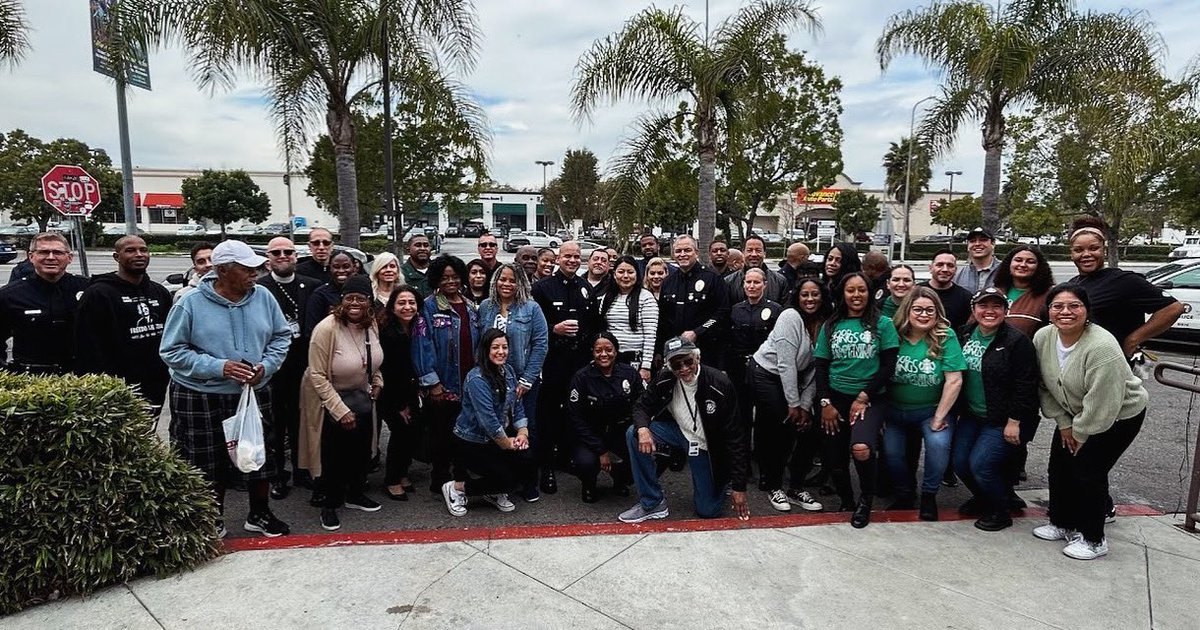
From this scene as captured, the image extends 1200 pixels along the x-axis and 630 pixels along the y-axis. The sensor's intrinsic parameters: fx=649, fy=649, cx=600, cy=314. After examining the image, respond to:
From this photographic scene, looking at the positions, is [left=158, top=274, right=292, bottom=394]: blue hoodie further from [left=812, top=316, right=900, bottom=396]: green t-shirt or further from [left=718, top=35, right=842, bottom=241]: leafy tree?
[left=718, top=35, right=842, bottom=241]: leafy tree

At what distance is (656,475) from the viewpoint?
14.0 feet

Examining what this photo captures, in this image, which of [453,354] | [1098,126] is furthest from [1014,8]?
[453,354]

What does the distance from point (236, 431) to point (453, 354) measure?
1437 millimetres

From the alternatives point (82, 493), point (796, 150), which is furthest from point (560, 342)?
point (796, 150)

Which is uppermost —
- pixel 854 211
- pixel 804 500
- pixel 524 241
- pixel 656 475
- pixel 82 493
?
pixel 854 211

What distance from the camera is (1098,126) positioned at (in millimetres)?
10758

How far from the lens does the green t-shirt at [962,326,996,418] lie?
4008mm

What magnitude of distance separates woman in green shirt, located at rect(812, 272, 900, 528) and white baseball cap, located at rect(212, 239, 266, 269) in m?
3.52

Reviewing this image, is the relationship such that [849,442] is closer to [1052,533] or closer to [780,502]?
[780,502]

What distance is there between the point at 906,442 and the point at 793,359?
883 mm

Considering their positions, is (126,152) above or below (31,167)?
below

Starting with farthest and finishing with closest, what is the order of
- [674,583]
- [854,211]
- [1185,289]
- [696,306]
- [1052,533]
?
1. [854,211]
2. [1185,289]
3. [696,306]
4. [1052,533]
5. [674,583]

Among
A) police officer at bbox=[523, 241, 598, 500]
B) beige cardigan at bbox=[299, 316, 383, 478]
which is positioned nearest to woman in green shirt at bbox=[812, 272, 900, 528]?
police officer at bbox=[523, 241, 598, 500]

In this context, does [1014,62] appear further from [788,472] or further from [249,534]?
[249,534]
